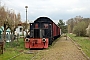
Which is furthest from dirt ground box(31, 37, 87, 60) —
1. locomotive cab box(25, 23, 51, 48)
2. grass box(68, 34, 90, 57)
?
locomotive cab box(25, 23, 51, 48)

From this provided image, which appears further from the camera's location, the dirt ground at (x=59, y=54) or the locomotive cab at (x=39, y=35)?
the locomotive cab at (x=39, y=35)

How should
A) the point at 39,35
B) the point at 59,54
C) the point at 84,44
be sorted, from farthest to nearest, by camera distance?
1. the point at 84,44
2. the point at 39,35
3. the point at 59,54

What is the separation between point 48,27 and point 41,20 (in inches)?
73.0

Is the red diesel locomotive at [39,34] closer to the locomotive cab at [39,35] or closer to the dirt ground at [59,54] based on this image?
the locomotive cab at [39,35]

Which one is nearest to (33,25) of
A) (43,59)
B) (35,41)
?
(35,41)

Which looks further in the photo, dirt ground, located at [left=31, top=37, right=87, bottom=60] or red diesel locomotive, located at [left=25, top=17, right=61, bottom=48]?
red diesel locomotive, located at [left=25, top=17, right=61, bottom=48]

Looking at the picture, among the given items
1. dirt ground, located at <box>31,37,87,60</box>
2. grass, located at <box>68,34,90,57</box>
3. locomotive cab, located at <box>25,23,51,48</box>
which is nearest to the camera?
dirt ground, located at <box>31,37,87,60</box>

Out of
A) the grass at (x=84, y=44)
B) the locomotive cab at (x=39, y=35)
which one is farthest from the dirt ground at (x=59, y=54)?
the locomotive cab at (x=39, y=35)

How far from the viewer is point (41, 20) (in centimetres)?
2303

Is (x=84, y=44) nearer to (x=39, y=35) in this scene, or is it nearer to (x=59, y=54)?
(x=39, y=35)

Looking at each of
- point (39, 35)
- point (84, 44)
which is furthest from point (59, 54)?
point (84, 44)

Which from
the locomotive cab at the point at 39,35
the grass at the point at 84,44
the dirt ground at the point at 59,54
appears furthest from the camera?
the locomotive cab at the point at 39,35

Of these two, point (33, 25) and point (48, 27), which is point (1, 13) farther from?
point (48, 27)

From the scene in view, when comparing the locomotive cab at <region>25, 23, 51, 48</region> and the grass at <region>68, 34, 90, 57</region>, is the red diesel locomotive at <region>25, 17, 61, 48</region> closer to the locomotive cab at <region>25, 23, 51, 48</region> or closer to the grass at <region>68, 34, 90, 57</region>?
the locomotive cab at <region>25, 23, 51, 48</region>
